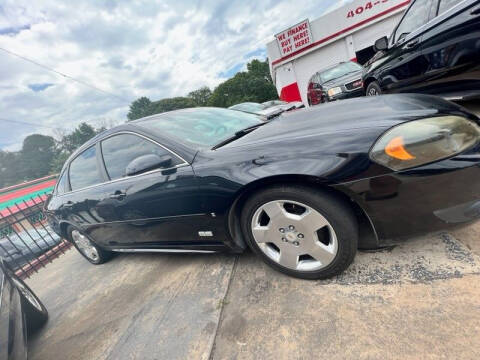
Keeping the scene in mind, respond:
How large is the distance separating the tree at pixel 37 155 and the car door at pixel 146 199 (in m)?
61.6

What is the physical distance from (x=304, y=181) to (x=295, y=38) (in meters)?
14.7

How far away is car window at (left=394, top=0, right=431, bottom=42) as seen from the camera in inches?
118

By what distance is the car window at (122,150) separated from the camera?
215 centimetres

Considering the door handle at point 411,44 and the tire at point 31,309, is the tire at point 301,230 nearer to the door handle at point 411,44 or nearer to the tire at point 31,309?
the tire at point 31,309

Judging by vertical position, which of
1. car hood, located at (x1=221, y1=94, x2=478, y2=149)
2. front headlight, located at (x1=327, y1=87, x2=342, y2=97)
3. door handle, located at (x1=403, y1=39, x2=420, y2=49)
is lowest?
car hood, located at (x1=221, y1=94, x2=478, y2=149)

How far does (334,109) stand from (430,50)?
5.77 ft

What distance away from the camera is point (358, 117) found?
158 centimetres

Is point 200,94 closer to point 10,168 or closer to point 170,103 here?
point 170,103

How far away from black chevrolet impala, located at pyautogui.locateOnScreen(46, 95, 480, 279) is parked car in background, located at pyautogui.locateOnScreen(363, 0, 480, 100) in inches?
46.0

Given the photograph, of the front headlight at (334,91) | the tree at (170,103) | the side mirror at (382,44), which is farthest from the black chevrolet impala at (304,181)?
the tree at (170,103)

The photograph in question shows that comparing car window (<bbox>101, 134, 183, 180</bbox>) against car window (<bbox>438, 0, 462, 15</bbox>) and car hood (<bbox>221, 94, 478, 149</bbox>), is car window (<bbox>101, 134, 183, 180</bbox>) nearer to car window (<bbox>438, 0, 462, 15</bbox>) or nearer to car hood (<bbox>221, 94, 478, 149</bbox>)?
car hood (<bbox>221, 94, 478, 149</bbox>)

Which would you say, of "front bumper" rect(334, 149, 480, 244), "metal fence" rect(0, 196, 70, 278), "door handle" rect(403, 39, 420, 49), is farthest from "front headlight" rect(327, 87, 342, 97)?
"metal fence" rect(0, 196, 70, 278)

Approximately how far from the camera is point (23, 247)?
485 centimetres

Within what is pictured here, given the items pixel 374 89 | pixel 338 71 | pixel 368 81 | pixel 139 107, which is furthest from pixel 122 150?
pixel 139 107
